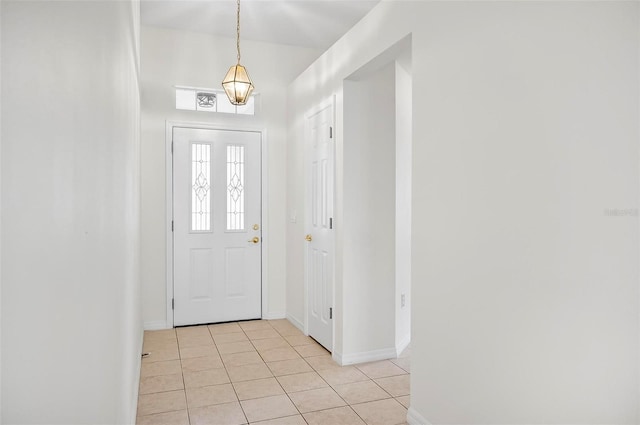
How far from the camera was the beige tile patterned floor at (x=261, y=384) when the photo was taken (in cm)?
258

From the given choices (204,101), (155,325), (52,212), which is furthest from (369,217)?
(52,212)

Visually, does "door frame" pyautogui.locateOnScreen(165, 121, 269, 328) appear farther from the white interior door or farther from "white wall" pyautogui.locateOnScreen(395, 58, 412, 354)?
"white wall" pyautogui.locateOnScreen(395, 58, 412, 354)

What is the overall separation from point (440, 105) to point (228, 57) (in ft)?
10.4

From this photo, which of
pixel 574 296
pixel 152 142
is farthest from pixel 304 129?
pixel 574 296

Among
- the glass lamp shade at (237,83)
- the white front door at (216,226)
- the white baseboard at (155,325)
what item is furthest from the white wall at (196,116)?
the glass lamp shade at (237,83)

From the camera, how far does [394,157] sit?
360cm

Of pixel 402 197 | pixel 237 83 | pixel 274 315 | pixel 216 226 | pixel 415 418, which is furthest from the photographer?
pixel 274 315

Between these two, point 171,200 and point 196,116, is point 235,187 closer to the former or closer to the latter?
point 171,200

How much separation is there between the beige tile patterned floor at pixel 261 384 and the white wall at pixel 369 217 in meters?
0.29

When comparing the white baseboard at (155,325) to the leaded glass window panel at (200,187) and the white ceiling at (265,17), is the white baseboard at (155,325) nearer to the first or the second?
the leaded glass window panel at (200,187)

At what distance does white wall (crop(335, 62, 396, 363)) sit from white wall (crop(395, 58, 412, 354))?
0.07 metres

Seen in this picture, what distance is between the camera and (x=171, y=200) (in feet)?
14.7

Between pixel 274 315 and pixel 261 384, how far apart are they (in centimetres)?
181

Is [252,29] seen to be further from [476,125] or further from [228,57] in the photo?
[476,125]
